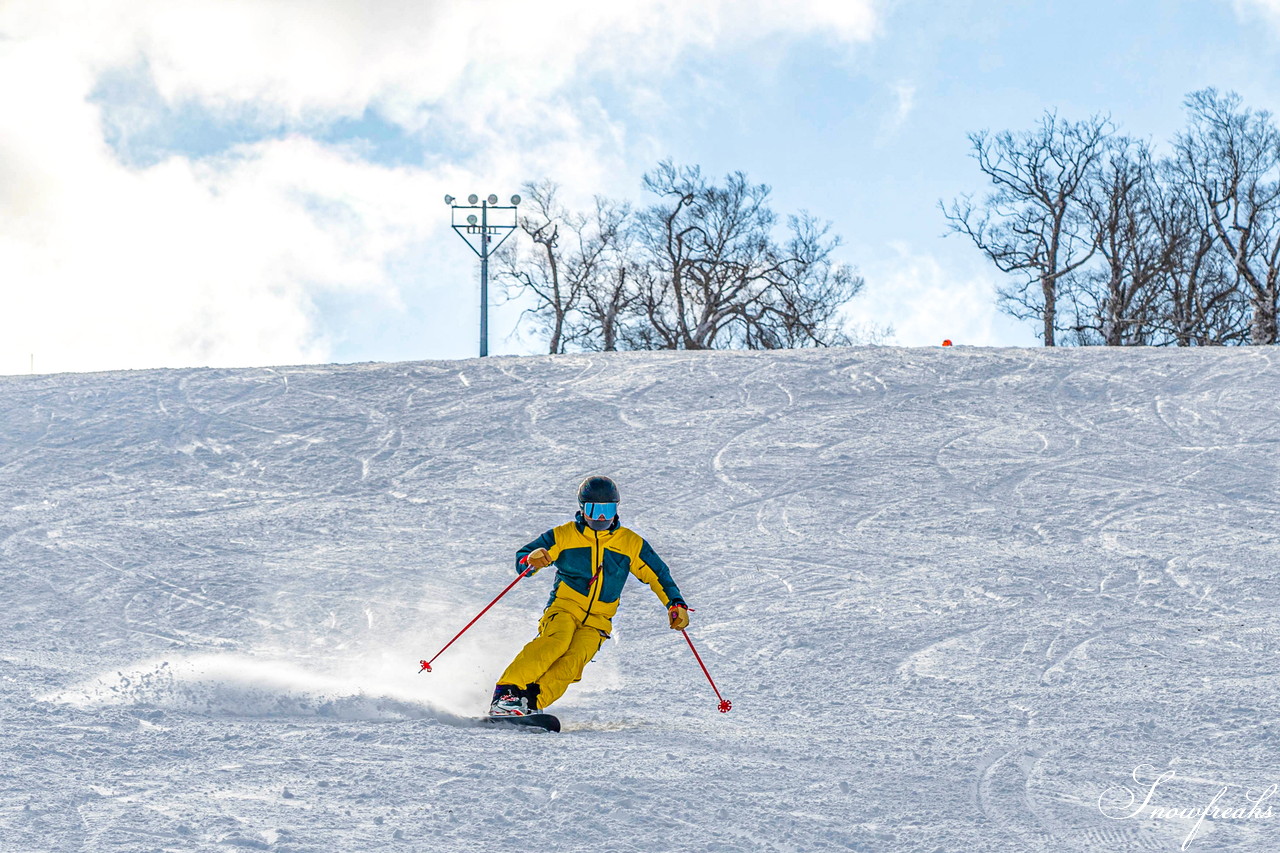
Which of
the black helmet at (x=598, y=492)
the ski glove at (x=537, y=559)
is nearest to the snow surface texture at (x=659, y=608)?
the ski glove at (x=537, y=559)

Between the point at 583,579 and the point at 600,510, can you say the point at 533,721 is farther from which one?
the point at 600,510

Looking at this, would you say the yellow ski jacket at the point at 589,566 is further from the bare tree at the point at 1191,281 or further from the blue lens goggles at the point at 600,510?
the bare tree at the point at 1191,281

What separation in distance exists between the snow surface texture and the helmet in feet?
3.11

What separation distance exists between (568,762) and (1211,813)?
7.54ft

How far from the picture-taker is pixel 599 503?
5.75 metres

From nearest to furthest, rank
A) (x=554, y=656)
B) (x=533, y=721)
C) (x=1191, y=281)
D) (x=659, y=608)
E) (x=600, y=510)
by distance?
1. (x=533, y=721)
2. (x=554, y=656)
3. (x=600, y=510)
4. (x=659, y=608)
5. (x=1191, y=281)

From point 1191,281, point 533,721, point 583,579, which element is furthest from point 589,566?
point 1191,281

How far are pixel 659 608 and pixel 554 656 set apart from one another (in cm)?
262

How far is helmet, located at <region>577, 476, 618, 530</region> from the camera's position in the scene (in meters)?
5.76

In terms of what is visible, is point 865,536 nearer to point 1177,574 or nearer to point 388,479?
point 1177,574

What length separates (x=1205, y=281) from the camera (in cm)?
3528

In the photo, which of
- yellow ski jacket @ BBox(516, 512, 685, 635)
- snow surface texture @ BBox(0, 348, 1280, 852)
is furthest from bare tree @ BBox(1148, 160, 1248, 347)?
yellow ski jacket @ BBox(516, 512, 685, 635)

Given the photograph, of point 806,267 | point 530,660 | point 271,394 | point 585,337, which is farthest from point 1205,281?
point 530,660

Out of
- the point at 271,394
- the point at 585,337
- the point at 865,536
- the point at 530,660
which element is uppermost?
the point at 585,337
